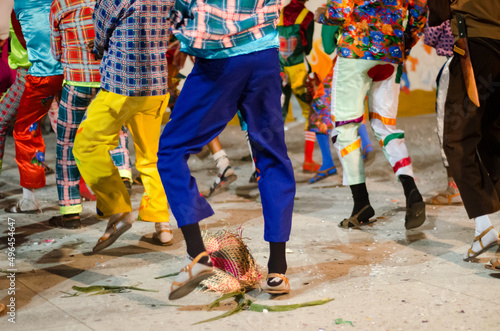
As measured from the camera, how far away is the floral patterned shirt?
4.32m

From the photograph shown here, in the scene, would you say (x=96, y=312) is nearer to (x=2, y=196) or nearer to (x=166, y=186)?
(x=166, y=186)

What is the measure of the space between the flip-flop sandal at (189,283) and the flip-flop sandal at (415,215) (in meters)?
1.73

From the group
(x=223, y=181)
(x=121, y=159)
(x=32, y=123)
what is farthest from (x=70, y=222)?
(x=223, y=181)

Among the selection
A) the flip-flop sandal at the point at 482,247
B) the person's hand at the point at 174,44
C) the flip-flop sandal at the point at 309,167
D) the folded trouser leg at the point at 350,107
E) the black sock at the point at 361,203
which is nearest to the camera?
the flip-flop sandal at the point at 482,247

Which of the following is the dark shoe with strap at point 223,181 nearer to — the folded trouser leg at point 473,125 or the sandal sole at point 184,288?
the folded trouser leg at point 473,125

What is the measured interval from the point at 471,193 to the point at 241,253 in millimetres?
1272

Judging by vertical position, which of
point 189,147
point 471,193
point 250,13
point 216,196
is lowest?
point 216,196

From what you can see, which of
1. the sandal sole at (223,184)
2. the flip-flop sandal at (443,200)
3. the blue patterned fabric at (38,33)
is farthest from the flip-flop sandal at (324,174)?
the blue patterned fabric at (38,33)

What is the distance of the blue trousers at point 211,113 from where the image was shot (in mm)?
2975

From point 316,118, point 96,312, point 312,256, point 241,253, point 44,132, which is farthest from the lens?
point 44,132

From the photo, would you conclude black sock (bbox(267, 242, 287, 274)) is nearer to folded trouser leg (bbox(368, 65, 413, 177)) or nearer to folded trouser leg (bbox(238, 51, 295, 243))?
folded trouser leg (bbox(238, 51, 295, 243))

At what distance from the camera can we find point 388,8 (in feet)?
14.2

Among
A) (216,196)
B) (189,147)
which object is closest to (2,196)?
(216,196)

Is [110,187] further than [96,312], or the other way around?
[110,187]
